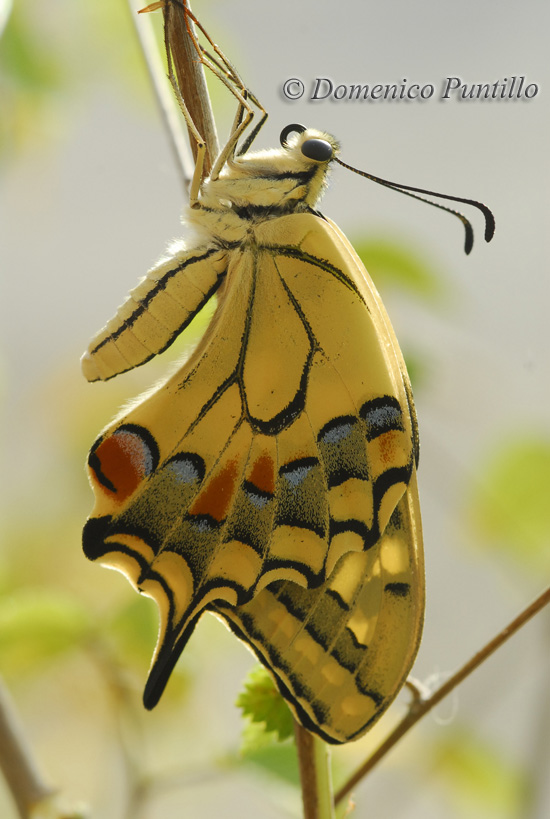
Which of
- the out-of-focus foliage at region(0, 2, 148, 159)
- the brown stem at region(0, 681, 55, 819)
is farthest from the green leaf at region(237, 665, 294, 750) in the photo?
the out-of-focus foliage at region(0, 2, 148, 159)

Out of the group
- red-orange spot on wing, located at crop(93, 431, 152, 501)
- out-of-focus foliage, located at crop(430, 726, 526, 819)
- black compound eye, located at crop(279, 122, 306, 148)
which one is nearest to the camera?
red-orange spot on wing, located at crop(93, 431, 152, 501)

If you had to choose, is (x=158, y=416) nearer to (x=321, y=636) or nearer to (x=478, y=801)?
(x=321, y=636)

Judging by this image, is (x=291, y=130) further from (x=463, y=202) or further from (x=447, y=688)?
(x=447, y=688)

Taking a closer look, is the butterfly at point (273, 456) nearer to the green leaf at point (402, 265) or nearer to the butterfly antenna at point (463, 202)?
the butterfly antenna at point (463, 202)

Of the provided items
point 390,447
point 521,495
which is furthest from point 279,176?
point 521,495

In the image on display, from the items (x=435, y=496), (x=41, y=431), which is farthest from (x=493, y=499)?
(x=41, y=431)

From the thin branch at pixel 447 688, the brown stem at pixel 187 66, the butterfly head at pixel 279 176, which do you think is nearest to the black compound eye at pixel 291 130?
the butterfly head at pixel 279 176

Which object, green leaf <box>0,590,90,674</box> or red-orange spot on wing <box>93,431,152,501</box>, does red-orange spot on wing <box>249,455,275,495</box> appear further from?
green leaf <box>0,590,90,674</box>
